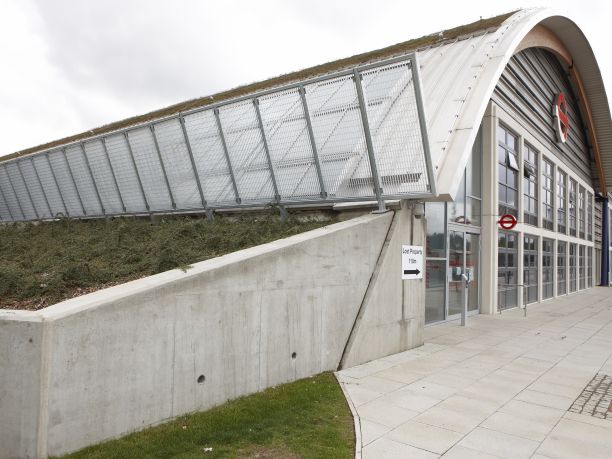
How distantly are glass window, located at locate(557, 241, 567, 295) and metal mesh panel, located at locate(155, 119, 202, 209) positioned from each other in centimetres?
2027

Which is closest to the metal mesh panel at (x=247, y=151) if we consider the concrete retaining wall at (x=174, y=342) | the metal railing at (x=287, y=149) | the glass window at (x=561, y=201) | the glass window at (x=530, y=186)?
the metal railing at (x=287, y=149)

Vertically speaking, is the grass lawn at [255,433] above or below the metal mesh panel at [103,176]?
below

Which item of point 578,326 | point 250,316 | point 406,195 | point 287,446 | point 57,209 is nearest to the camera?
point 287,446

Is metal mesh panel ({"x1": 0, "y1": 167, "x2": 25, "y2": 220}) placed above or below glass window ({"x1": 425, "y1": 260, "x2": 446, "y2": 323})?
above

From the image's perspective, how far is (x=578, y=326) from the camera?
14.1m

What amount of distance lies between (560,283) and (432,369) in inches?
818

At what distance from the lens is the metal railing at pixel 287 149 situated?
8.73 meters

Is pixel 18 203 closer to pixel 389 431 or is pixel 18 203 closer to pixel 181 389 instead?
pixel 181 389

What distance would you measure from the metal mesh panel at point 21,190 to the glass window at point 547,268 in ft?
65.3

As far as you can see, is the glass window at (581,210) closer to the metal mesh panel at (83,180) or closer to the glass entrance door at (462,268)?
the glass entrance door at (462,268)

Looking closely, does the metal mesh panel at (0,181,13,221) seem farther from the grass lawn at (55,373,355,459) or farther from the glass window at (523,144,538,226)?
the glass window at (523,144,538,226)

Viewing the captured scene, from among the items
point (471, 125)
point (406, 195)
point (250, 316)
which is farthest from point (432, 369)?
point (471, 125)

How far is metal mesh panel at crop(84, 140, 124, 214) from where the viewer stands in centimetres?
1316

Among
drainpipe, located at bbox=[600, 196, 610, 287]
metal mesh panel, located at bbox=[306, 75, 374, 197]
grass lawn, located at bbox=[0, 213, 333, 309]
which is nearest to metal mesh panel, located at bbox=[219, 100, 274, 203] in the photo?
grass lawn, located at bbox=[0, 213, 333, 309]
